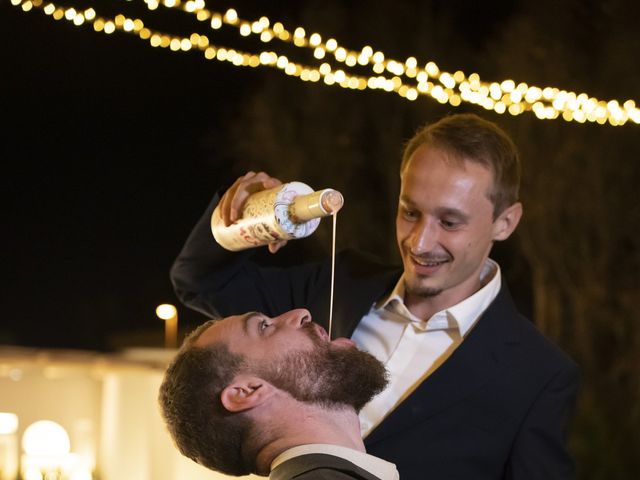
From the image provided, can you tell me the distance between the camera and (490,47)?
7.23m

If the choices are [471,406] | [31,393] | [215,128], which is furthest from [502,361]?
[215,128]

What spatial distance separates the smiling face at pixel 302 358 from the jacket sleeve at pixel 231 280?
1.29 feet

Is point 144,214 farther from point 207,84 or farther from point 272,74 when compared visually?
point 272,74

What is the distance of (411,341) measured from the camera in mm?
2338

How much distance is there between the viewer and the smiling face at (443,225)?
2258mm

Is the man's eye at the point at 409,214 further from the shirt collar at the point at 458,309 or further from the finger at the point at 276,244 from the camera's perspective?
the finger at the point at 276,244

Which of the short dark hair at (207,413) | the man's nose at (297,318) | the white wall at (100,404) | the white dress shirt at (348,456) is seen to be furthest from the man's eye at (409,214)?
the white wall at (100,404)

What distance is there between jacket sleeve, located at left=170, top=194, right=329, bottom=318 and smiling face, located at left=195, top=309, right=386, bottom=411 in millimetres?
392

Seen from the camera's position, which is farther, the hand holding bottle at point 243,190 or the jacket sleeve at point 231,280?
the jacket sleeve at point 231,280

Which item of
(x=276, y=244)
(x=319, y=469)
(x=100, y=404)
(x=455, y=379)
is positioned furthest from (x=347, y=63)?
(x=100, y=404)

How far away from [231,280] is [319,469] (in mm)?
869

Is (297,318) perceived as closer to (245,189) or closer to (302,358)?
(302,358)

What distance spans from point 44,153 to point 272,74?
12.9ft

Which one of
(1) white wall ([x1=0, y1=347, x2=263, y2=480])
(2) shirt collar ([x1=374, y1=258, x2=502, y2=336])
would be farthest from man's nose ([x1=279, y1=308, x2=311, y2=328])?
(1) white wall ([x1=0, y1=347, x2=263, y2=480])
